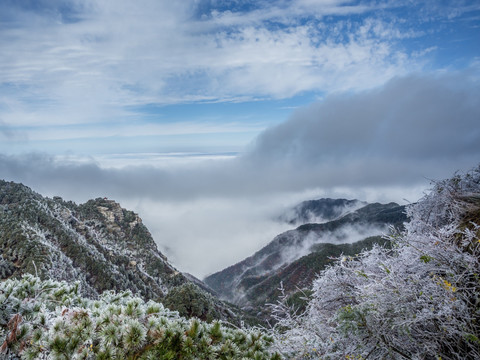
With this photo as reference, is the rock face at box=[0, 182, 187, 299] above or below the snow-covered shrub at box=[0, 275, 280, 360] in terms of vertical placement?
below

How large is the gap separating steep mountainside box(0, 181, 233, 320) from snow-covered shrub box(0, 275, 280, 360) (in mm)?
15405

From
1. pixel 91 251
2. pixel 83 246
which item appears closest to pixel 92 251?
pixel 91 251

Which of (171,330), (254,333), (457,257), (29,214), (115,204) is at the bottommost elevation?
(115,204)

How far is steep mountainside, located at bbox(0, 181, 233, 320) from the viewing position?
41562 mm

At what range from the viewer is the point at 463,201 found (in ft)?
26.2

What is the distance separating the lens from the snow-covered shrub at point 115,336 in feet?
16.9

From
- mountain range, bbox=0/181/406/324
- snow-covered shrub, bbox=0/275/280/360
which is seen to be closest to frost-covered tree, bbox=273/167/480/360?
snow-covered shrub, bbox=0/275/280/360

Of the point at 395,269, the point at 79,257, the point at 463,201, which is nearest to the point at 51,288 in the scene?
the point at 395,269

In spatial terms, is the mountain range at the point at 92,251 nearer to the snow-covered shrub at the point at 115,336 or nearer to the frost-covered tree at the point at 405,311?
the frost-covered tree at the point at 405,311

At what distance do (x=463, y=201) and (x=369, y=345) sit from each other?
17.7 feet

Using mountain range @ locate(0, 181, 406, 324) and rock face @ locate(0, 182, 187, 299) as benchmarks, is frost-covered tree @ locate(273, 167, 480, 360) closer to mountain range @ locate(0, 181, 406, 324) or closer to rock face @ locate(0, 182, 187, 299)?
mountain range @ locate(0, 181, 406, 324)

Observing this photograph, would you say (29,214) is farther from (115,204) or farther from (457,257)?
(457,257)

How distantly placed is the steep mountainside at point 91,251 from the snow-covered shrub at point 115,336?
15.4 metres

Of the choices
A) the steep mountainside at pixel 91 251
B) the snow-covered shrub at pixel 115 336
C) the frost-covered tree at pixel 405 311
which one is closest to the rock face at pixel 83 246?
the steep mountainside at pixel 91 251
